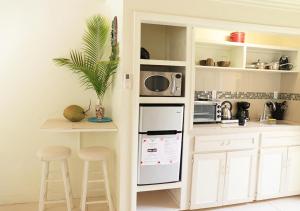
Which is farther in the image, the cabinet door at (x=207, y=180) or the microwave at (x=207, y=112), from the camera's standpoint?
the microwave at (x=207, y=112)

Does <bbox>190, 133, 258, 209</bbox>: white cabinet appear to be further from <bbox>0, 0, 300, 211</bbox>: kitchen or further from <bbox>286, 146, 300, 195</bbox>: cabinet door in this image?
<bbox>286, 146, 300, 195</bbox>: cabinet door

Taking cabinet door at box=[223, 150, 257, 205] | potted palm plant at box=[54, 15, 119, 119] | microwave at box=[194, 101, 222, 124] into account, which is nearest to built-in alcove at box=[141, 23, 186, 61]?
potted palm plant at box=[54, 15, 119, 119]

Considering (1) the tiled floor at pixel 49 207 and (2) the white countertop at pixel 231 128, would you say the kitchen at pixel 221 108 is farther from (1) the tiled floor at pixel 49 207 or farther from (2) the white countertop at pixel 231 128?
(1) the tiled floor at pixel 49 207

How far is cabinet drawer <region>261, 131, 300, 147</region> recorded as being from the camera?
2.83m

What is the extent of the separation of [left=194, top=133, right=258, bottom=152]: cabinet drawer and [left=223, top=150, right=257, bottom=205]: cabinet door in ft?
0.25

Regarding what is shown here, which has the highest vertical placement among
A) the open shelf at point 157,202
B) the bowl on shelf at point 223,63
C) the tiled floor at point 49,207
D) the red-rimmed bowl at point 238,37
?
the red-rimmed bowl at point 238,37

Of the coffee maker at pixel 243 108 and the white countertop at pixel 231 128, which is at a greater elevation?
the coffee maker at pixel 243 108

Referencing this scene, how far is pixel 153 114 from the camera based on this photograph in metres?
2.37

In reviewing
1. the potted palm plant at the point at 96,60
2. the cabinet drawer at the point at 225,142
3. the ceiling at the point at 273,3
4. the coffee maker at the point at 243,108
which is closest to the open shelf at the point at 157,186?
the cabinet drawer at the point at 225,142

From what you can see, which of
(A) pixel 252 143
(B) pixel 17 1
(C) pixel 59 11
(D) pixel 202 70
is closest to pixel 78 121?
(C) pixel 59 11

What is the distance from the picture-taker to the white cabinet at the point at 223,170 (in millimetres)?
2600

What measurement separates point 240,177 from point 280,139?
67cm

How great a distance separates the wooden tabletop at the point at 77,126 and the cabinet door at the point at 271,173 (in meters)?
1.76

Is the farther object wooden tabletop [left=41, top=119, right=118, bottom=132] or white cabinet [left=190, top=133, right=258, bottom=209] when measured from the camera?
white cabinet [left=190, top=133, right=258, bottom=209]
